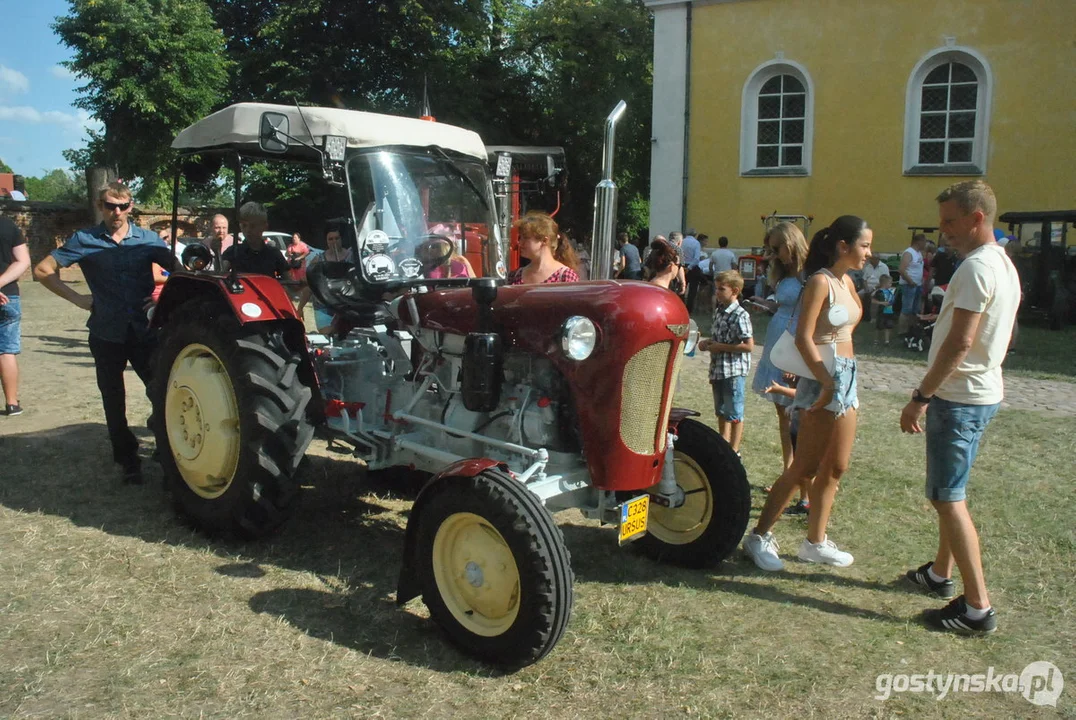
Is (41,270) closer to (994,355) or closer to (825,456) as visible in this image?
(825,456)

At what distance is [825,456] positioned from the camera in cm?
413

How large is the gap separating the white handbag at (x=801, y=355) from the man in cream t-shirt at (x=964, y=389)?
1.56ft

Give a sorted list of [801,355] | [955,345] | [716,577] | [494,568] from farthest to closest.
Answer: [716,577], [801,355], [955,345], [494,568]

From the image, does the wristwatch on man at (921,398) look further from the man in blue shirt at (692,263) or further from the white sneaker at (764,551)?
the man in blue shirt at (692,263)

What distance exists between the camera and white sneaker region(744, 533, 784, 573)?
420cm

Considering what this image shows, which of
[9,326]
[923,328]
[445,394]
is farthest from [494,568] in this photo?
[923,328]

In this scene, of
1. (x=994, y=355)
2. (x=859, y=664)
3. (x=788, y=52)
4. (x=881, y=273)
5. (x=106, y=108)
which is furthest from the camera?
(x=106, y=108)

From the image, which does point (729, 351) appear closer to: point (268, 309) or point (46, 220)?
point (268, 309)

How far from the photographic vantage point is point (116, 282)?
17.2 feet

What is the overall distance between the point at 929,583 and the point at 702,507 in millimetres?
1050

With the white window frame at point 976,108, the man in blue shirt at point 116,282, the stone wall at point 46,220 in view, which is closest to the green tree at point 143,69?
the stone wall at point 46,220

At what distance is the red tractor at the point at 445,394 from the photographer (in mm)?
3338

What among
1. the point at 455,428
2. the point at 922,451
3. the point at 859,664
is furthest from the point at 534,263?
the point at 922,451

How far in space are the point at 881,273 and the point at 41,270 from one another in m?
11.6
